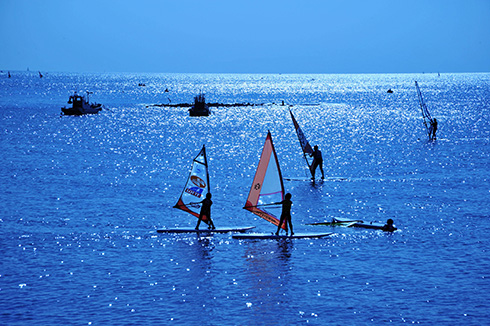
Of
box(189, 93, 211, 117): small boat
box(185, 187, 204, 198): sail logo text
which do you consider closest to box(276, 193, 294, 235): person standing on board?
box(185, 187, 204, 198): sail logo text

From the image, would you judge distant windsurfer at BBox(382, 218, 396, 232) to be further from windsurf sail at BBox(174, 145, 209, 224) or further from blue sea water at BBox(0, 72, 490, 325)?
windsurf sail at BBox(174, 145, 209, 224)

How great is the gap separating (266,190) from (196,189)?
3959 millimetres

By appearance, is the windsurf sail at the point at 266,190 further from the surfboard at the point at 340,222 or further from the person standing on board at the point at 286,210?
the surfboard at the point at 340,222

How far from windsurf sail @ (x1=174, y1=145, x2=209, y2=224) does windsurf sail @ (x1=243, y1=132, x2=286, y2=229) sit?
282 cm

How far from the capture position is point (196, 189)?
3447cm

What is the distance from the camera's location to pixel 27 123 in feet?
420

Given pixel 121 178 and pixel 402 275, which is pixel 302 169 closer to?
pixel 121 178

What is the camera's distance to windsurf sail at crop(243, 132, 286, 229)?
107 feet

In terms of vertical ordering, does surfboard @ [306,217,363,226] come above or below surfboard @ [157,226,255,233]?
above

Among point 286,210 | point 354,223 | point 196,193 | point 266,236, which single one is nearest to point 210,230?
point 196,193

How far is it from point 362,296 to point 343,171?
3686 cm

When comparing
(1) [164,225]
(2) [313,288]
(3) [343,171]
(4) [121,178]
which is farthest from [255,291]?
(3) [343,171]

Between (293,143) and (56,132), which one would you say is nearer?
(293,143)

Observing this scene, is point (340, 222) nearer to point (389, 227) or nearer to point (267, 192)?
point (389, 227)
